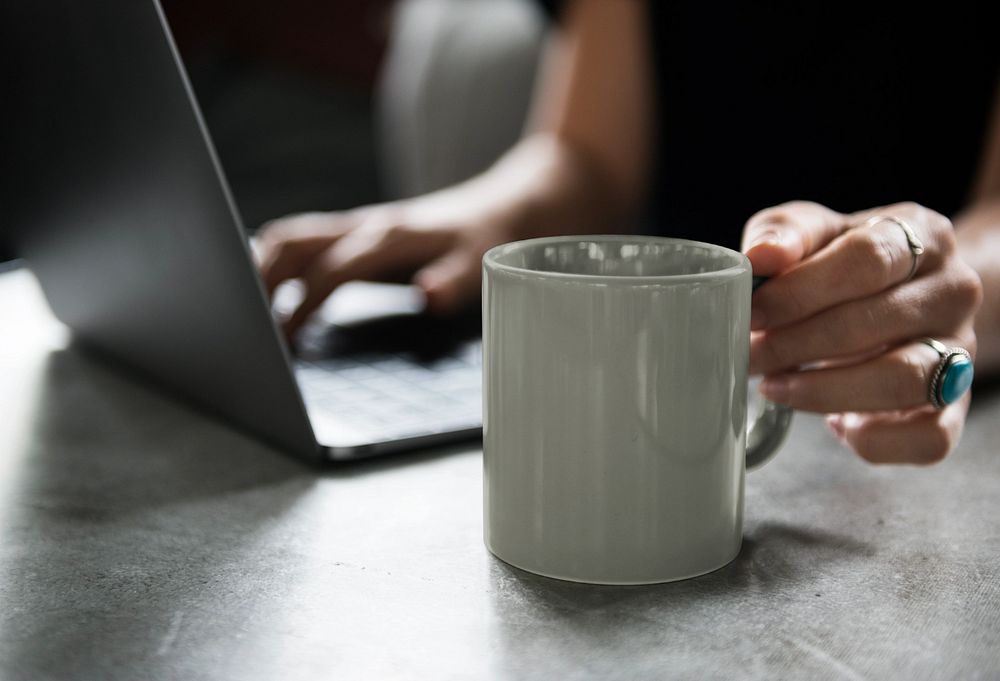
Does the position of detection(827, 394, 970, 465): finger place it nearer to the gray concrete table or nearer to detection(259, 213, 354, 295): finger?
the gray concrete table

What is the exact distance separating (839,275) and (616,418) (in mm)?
150

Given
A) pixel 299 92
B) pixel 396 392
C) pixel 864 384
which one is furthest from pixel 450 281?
pixel 299 92

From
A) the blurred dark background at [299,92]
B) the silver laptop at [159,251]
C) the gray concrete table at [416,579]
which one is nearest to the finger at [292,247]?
the silver laptop at [159,251]

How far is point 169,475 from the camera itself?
554 mm

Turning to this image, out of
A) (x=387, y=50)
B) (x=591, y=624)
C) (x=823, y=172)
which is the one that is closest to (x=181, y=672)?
(x=591, y=624)

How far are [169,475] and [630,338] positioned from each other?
0.29 metres

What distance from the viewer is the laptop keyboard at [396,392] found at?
23.6 inches

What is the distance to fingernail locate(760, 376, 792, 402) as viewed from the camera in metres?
0.49

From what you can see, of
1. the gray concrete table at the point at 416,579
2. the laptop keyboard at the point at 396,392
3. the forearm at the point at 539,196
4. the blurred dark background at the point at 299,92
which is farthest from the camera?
the blurred dark background at the point at 299,92

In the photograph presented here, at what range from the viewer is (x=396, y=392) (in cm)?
66

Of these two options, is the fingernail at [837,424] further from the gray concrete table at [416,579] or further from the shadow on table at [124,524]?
the shadow on table at [124,524]

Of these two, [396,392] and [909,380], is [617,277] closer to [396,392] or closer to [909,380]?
[909,380]

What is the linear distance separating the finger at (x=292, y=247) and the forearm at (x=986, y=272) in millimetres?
500

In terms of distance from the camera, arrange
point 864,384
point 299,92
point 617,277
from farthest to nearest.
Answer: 1. point 299,92
2. point 864,384
3. point 617,277
